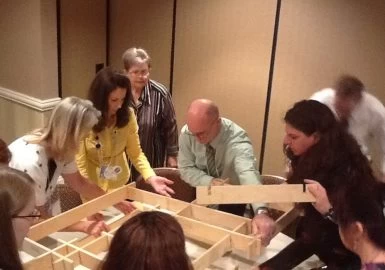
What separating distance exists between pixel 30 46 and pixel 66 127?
168 centimetres

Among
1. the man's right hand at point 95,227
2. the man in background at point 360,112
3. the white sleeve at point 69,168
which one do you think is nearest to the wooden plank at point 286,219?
the man's right hand at point 95,227

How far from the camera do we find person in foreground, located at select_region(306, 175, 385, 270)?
1429 millimetres

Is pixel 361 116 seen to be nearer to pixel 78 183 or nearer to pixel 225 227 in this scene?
pixel 225 227

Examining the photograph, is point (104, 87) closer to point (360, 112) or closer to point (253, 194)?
point (253, 194)

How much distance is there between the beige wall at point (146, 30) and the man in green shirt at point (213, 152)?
5.00 ft

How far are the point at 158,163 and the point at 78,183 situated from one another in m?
0.99

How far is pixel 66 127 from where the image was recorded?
76.8 inches

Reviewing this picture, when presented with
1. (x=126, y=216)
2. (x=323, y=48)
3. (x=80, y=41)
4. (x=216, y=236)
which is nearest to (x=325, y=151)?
(x=216, y=236)

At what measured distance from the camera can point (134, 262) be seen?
110 centimetres

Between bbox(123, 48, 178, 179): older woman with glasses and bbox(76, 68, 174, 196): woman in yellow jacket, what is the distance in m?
0.39

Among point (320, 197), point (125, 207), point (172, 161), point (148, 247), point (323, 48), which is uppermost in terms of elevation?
point (323, 48)

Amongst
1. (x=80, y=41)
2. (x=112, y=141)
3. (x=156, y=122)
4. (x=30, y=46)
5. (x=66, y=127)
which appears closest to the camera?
(x=66, y=127)

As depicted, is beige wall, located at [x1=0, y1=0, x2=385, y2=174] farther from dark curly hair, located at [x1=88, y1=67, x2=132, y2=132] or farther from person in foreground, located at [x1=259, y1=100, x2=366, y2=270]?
person in foreground, located at [x1=259, y1=100, x2=366, y2=270]

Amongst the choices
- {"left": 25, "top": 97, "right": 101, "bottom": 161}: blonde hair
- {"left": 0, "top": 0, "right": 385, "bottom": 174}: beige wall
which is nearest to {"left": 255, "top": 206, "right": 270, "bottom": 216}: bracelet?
{"left": 25, "top": 97, "right": 101, "bottom": 161}: blonde hair
